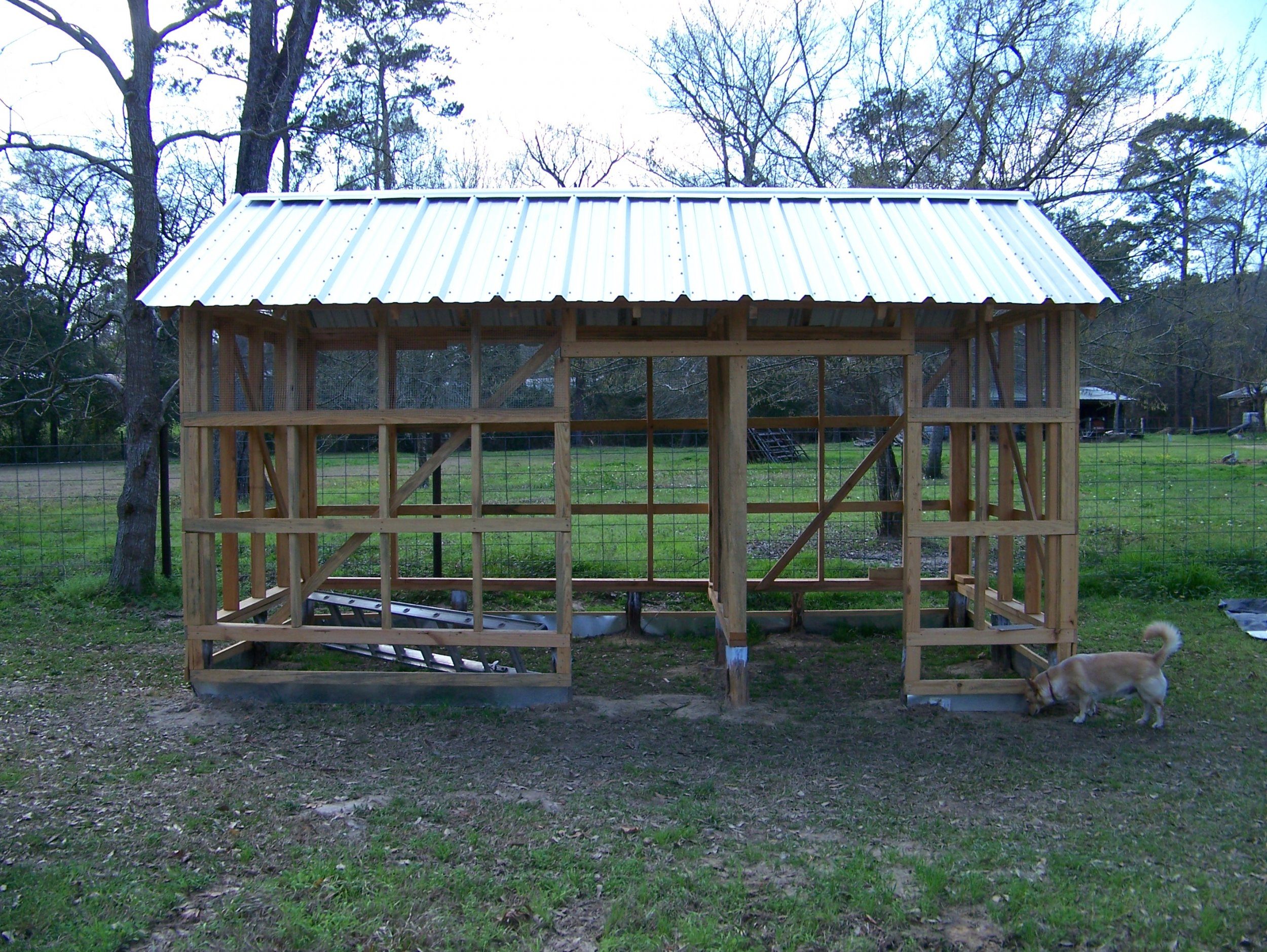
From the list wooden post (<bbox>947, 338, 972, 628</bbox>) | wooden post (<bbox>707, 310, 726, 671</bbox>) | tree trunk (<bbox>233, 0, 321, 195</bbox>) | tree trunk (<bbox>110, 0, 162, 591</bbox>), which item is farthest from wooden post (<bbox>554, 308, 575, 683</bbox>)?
tree trunk (<bbox>233, 0, 321, 195</bbox>)

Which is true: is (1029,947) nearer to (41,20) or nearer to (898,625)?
(898,625)

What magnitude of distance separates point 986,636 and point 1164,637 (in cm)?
106

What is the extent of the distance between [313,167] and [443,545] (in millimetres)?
7830

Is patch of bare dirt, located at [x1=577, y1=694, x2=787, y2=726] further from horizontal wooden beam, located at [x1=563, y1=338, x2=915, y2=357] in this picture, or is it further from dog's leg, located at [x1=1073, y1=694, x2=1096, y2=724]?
horizontal wooden beam, located at [x1=563, y1=338, x2=915, y2=357]

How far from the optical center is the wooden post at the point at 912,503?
19.9 feet

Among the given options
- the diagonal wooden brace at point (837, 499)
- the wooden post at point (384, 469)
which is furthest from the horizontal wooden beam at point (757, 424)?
the wooden post at point (384, 469)

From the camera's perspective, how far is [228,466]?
687 cm

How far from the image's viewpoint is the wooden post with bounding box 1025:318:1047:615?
21.1 ft

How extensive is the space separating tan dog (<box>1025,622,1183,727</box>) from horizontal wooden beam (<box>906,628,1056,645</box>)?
10.4 inches

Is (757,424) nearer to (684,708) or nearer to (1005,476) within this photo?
(1005,476)

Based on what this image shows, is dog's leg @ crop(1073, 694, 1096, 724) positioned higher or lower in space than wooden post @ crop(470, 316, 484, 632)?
lower

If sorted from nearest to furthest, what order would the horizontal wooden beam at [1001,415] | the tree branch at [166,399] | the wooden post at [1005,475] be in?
the horizontal wooden beam at [1001,415], the wooden post at [1005,475], the tree branch at [166,399]

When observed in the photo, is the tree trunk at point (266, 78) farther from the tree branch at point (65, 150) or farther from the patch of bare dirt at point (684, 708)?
the patch of bare dirt at point (684, 708)

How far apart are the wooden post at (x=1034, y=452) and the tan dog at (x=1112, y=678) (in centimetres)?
86
